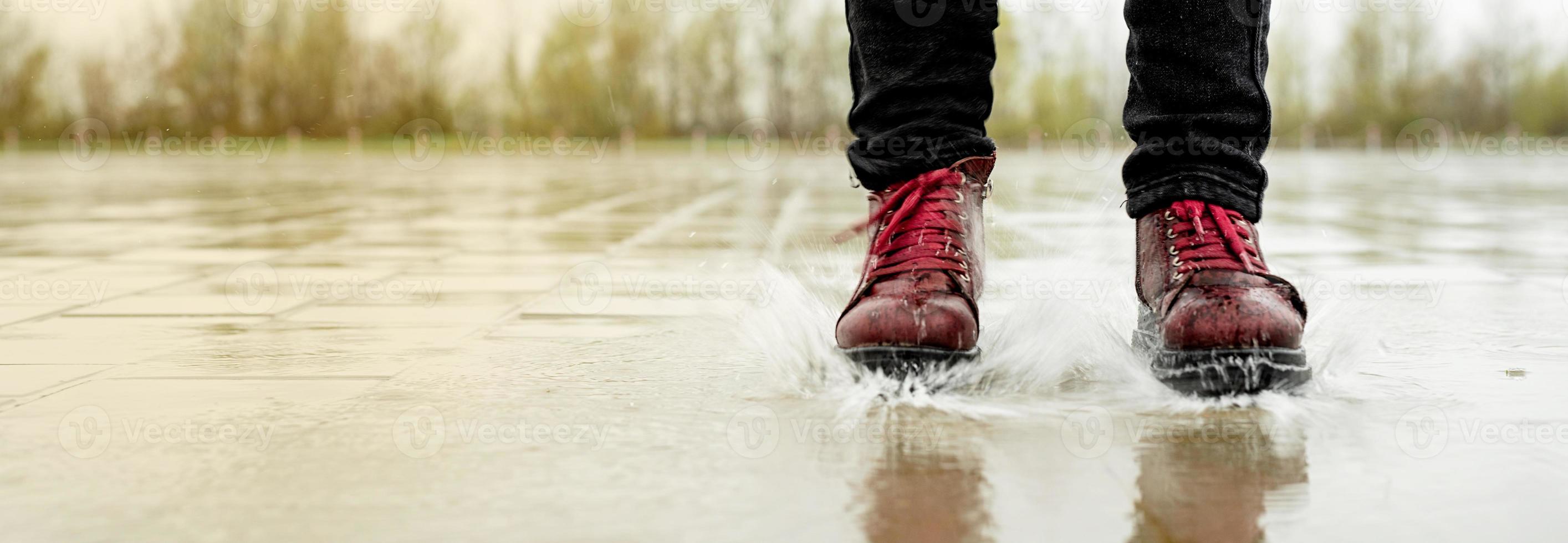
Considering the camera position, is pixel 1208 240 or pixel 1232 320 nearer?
pixel 1232 320

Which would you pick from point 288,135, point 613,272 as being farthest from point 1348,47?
point 613,272

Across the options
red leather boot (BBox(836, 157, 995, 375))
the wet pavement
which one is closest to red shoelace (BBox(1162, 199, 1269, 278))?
the wet pavement

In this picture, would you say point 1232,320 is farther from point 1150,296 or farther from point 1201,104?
point 1201,104

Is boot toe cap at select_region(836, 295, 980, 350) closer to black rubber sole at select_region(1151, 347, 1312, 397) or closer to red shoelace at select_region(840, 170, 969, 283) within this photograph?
red shoelace at select_region(840, 170, 969, 283)

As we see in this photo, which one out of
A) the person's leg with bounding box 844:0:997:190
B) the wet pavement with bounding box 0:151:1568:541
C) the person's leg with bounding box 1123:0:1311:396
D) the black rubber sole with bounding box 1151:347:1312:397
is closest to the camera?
the wet pavement with bounding box 0:151:1568:541

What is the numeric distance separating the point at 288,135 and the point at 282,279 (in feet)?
132

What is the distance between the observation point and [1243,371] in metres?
1.46

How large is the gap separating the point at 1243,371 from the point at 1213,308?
3.4 inches

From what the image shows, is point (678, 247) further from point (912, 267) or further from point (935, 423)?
point (935, 423)

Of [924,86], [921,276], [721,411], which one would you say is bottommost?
[721,411]

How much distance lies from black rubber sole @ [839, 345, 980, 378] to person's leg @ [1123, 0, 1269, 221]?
36 cm

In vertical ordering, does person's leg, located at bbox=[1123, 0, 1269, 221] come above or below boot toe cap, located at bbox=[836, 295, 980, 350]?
above

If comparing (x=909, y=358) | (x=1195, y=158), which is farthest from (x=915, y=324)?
(x=1195, y=158)

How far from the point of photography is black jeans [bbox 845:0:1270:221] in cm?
167
